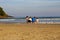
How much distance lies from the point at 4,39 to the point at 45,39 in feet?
7.40

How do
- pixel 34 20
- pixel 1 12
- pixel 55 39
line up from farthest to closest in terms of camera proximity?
pixel 1 12, pixel 34 20, pixel 55 39

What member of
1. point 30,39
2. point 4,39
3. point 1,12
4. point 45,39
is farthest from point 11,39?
point 1,12

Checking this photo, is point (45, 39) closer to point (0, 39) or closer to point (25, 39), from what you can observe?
point (25, 39)

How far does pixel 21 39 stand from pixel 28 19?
1401cm

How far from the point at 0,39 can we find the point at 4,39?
0.23 meters

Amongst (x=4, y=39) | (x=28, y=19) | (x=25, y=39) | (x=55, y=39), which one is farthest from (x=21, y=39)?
(x=28, y=19)

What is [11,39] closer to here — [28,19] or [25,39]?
[25,39]

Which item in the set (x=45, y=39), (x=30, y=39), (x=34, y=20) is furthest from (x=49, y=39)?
(x=34, y=20)

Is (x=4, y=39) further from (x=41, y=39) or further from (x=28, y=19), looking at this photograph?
(x=28, y=19)

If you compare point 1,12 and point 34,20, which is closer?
point 34,20

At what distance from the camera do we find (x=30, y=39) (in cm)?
1075

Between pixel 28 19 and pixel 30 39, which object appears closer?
pixel 30 39

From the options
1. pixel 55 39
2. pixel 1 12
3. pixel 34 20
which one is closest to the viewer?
pixel 55 39

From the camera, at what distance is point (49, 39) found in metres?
10.6
